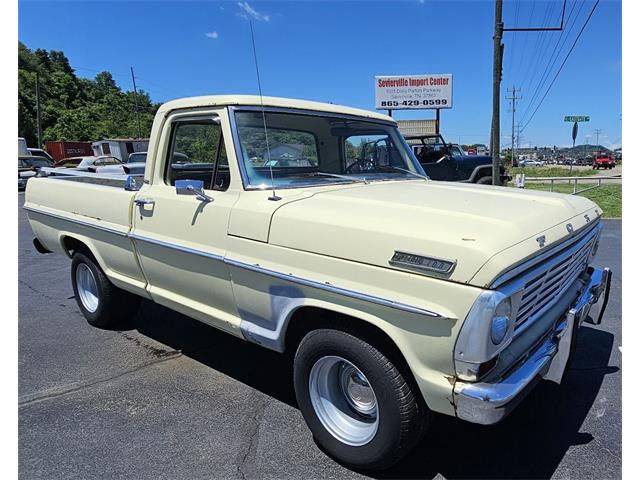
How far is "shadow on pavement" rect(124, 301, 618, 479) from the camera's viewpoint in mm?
2504

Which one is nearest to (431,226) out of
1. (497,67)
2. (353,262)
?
(353,262)

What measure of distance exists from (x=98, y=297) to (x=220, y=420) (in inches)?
84.4

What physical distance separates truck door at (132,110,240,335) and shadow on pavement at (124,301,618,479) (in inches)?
27.9

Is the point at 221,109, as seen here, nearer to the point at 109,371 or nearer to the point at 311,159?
the point at 311,159

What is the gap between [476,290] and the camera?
1895mm

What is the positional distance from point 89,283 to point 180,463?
2712 millimetres

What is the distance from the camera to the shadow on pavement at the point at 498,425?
8.21 feet

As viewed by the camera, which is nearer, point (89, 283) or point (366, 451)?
point (366, 451)

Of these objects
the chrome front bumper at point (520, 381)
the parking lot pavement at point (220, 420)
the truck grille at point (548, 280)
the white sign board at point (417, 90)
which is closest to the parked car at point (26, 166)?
the white sign board at point (417, 90)

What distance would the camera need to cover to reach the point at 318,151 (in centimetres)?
371

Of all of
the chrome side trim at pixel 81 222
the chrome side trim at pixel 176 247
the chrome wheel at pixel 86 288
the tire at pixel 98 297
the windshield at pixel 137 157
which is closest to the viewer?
the chrome side trim at pixel 176 247

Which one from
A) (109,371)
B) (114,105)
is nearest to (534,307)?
(109,371)

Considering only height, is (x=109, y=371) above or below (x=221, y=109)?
below

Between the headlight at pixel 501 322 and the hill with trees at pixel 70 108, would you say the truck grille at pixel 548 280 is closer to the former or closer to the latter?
the headlight at pixel 501 322
